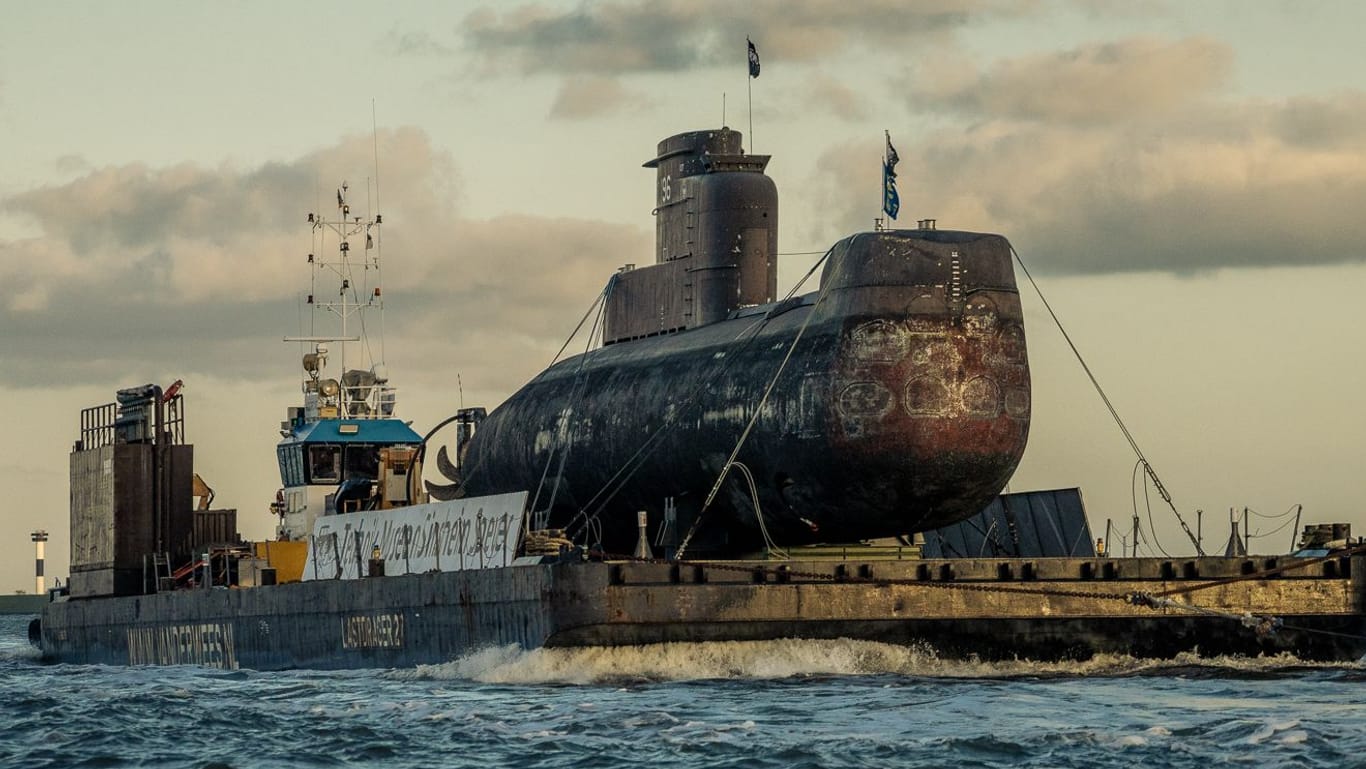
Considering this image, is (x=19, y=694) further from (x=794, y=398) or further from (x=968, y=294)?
(x=968, y=294)

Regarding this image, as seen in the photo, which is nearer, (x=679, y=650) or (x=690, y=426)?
(x=679, y=650)

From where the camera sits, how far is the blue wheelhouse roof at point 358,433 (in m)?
53.2

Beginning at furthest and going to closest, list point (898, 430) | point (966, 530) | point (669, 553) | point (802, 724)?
point (966, 530) → point (669, 553) → point (898, 430) → point (802, 724)

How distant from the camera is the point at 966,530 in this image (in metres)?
43.5

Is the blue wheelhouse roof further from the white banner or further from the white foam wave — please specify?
the white foam wave

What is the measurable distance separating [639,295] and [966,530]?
7.98 metres

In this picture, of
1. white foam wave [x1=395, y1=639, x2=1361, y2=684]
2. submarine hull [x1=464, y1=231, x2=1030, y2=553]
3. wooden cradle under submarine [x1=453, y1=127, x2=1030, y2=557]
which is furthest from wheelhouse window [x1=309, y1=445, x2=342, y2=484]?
white foam wave [x1=395, y1=639, x2=1361, y2=684]

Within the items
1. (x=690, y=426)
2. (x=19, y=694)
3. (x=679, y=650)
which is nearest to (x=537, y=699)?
(x=679, y=650)

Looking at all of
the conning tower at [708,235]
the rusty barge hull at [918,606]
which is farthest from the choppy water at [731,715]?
the conning tower at [708,235]

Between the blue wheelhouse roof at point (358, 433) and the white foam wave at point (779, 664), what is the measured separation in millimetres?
18928

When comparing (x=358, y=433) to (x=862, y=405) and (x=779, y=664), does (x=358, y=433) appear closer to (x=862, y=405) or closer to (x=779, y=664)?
(x=862, y=405)

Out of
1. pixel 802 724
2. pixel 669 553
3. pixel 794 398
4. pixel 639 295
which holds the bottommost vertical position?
pixel 802 724

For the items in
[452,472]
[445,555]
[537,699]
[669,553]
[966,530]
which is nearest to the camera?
[537,699]

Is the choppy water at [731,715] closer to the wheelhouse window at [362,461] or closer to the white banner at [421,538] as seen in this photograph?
the white banner at [421,538]
